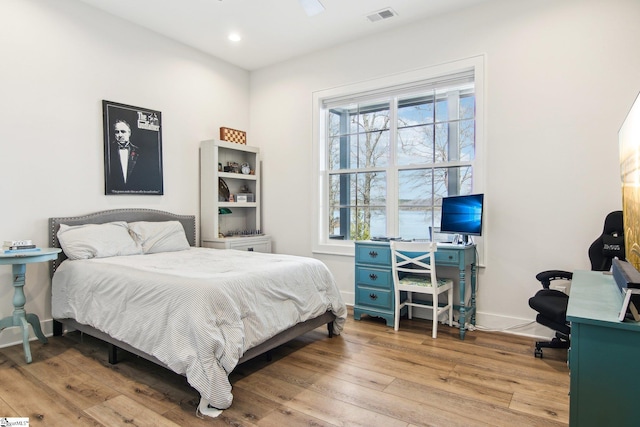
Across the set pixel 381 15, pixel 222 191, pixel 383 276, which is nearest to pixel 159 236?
pixel 222 191

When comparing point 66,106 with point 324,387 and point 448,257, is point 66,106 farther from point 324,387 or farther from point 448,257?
point 448,257

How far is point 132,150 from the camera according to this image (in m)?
3.86

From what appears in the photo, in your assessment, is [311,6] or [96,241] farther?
[311,6]

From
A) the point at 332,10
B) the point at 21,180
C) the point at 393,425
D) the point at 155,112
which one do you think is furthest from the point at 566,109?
the point at 21,180

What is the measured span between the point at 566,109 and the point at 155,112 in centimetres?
388

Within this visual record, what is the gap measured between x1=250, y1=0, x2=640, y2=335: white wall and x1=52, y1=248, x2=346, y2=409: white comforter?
162 centimetres

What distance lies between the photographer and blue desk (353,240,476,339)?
3.32 m

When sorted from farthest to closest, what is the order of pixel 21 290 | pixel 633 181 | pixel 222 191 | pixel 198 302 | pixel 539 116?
1. pixel 222 191
2. pixel 539 116
3. pixel 21 290
4. pixel 198 302
5. pixel 633 181

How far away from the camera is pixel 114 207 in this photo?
3.77 meters

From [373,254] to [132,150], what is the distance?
8.59ft

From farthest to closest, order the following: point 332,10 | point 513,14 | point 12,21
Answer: point 332,10, point 513,14, point 12,21

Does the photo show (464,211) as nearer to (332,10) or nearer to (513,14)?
(513,14)

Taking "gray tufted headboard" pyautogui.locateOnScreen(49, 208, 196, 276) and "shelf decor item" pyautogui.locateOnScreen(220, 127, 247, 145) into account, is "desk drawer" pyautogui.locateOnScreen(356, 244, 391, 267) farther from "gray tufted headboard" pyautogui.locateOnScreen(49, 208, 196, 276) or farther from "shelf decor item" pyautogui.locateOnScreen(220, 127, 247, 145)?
"shelf decor item" pyautogui.locateOnScreen(220, 127, 247, 145)

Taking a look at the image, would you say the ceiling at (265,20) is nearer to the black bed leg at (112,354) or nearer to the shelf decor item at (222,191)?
the shelf decor item at (222,191)
